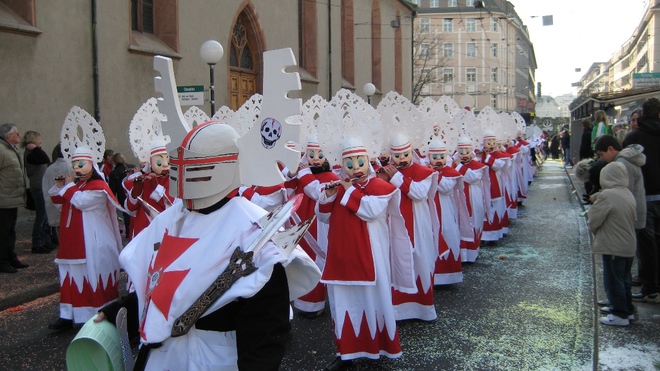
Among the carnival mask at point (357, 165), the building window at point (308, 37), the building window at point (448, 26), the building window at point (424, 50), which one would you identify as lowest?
the carnival mask at point (357, 165)

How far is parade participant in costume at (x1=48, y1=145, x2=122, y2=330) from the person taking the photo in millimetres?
6621

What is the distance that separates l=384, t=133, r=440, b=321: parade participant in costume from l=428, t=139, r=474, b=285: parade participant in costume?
1179mm

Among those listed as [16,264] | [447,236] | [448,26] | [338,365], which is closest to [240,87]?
[16,264]

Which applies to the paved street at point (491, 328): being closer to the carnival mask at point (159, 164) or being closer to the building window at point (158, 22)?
the carnival mask at point (159, 164)

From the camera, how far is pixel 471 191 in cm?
1009

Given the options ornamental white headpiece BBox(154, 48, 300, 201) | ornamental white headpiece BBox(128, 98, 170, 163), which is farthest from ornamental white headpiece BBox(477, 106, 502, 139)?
ornamental white headpiece BBox(154, 48, 300, 201)

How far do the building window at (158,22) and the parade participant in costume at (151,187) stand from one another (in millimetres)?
9723

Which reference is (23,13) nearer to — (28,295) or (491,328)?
(28,295)

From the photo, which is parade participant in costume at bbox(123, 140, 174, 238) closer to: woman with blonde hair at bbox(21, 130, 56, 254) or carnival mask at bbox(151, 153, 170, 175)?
carnival mask at bbox(151, 153, 170, 175)

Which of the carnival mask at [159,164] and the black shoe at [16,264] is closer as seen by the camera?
the carnival mask at [159,164]

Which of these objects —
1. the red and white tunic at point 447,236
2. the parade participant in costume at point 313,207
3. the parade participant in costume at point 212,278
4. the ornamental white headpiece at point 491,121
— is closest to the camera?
the parade participant in costume at point 212,278

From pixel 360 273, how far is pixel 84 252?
3086 millimetres

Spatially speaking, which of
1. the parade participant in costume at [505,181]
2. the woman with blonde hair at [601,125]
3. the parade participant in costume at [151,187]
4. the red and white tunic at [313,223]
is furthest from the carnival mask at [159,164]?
the woman with blonde hair at [601,125]

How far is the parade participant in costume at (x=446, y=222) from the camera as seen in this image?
8188 millimetres
